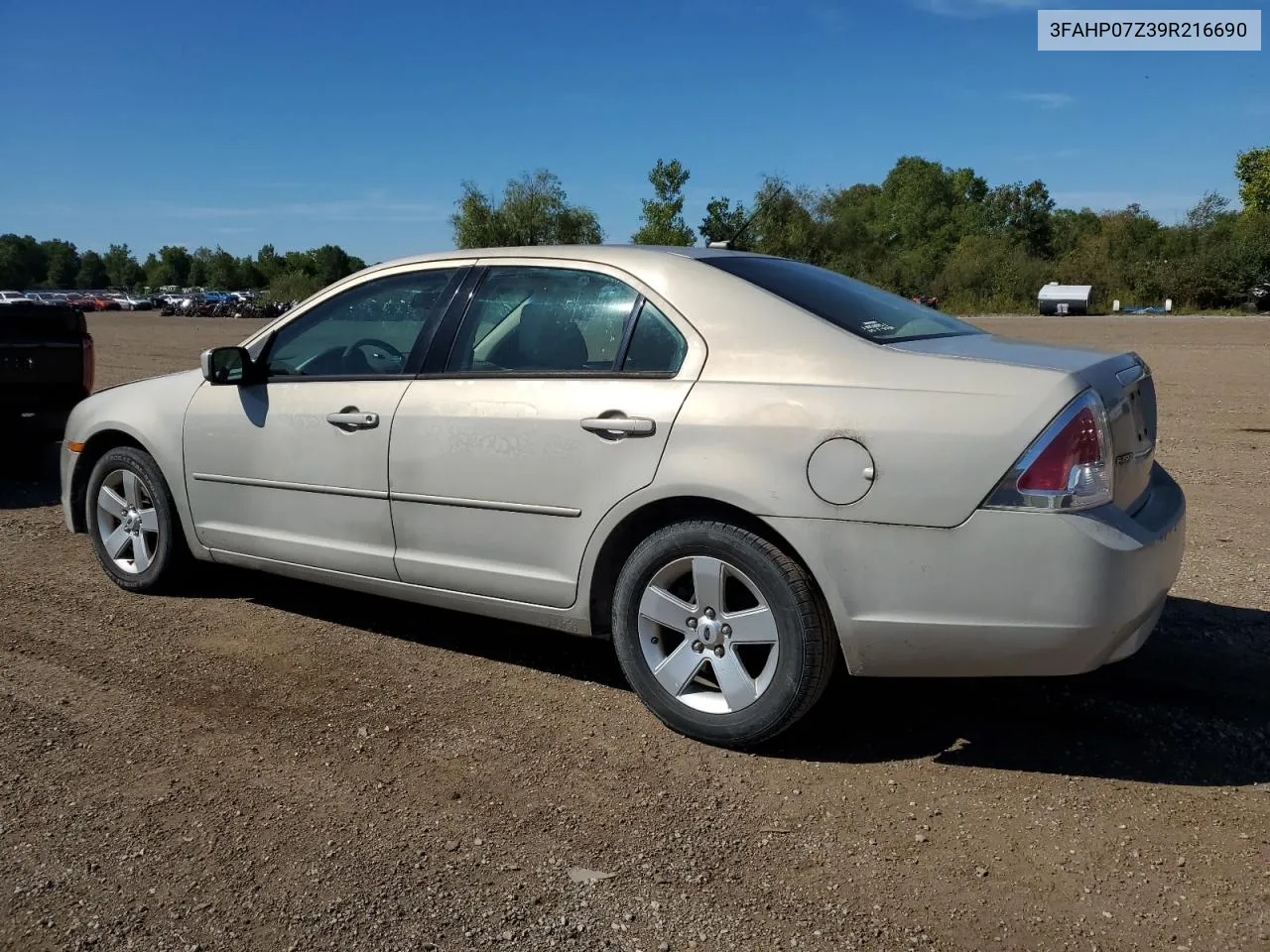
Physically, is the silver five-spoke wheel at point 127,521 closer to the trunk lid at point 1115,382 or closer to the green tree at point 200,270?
the trunk lid at point 1115,382

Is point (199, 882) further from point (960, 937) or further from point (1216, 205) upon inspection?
point (1216, 205)

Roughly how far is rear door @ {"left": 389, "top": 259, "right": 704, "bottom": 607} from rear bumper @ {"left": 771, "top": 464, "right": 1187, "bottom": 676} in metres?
0.67

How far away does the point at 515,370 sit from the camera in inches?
165

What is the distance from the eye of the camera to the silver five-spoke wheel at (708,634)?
3.57 m

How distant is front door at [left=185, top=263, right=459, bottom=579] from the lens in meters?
4.46

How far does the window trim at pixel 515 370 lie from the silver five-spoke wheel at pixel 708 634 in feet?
2.28

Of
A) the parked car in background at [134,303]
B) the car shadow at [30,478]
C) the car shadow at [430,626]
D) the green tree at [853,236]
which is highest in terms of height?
the green tree at [853,236]

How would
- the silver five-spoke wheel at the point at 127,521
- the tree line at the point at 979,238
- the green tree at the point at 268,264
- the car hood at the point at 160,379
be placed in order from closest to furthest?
the car hood at the point at 160,379 → the silver five-spoke wheel at the point at 127,521 → the tree line at the point at 979,238 → the green tree at the point at 268,264

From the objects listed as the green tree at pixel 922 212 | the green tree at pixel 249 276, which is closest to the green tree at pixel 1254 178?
the green tree at pixel 922 212

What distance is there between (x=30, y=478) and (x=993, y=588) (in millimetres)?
8329

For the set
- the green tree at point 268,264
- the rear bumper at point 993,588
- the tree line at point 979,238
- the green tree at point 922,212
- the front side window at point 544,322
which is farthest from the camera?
the green tree at point 268,264

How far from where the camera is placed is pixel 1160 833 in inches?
122

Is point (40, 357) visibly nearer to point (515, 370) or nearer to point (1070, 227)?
point (515, 370)

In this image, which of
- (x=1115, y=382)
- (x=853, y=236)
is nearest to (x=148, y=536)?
(x=1115, y=382)
